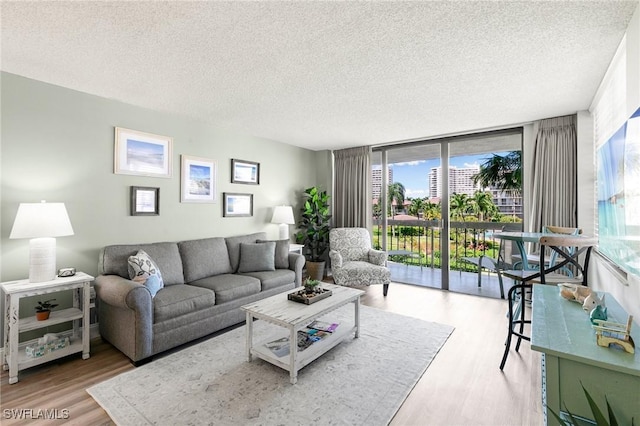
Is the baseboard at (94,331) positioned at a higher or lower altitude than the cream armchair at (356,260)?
lower

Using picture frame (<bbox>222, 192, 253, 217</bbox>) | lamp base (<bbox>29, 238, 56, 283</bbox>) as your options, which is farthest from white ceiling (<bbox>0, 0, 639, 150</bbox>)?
lamp base (<bbox>29, 238, 56, 283</bbox>)

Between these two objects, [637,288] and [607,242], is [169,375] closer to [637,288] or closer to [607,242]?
[637,288]

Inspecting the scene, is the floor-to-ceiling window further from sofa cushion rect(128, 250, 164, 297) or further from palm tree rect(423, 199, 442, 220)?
sofa cushion rect(128, 250, 164, 297)

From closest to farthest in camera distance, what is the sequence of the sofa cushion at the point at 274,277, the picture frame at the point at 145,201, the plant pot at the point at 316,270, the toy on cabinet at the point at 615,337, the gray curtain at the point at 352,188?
the toy on cabinet at the point at 615,337
the picture frame at the point at 145,201
the sofa cushion at the point at 274,277
the plant pot at the point at 316,270
the gray curtain at the point at 352,188

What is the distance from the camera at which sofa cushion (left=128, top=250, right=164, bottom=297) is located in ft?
8.92

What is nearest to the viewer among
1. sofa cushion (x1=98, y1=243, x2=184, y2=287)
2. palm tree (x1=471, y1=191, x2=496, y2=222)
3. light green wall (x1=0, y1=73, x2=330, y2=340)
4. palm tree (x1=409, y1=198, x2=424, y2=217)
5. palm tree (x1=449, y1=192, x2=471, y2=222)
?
light green wall (x1=0, y1=73, x2=330, y2=340)

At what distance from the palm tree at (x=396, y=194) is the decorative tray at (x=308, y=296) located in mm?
2822

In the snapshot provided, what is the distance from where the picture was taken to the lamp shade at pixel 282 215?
467 centimetres

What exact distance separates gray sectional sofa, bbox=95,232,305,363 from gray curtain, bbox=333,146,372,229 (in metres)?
1.65

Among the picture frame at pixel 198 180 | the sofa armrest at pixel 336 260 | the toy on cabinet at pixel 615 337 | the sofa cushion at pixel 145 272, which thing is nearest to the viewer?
the toy on cabinet at pixel 615 337

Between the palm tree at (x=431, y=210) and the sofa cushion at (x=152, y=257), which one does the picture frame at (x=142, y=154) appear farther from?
the palm tree at (x=431, y=210)

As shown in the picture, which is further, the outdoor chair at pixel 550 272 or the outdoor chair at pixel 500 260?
the outdoor chair at pixel 500 260

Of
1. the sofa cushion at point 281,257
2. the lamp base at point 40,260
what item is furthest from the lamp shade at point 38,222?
the sofa cushion at point 281,257

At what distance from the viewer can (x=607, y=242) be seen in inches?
81.9
